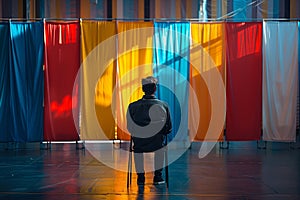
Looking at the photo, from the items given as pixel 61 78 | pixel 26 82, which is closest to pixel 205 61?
pixel 61 78

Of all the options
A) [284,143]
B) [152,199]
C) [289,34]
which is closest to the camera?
[152,199]

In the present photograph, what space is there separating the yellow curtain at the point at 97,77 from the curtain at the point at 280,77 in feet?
11.4

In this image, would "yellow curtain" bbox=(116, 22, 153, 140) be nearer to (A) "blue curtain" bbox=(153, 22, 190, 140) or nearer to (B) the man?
(A) "blue curtain" bbox=(153, 22, 190, 140)

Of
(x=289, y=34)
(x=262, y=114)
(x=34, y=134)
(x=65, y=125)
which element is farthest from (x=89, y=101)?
(x=289, y=34)

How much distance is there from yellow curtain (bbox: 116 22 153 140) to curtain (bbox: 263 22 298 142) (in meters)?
2.67

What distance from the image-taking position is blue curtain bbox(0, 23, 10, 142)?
34.1 feet

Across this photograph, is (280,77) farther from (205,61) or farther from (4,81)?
(4,81)

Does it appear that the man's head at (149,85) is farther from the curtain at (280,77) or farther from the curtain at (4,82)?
the curtain at (4,82)

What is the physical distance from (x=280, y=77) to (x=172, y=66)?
247cm

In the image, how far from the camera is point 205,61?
34.6 feet

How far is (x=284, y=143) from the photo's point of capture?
1168cm

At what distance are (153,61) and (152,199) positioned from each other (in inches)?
199

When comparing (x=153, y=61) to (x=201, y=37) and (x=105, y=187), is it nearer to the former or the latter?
(x=201, y=37)

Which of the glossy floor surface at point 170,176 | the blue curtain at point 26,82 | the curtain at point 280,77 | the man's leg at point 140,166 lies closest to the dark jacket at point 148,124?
the man's leg at point 140,166
